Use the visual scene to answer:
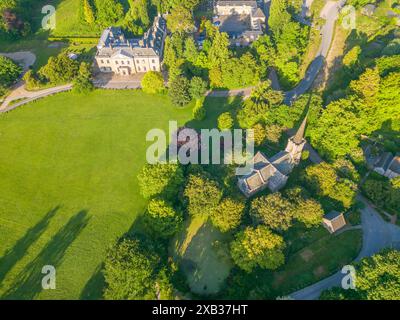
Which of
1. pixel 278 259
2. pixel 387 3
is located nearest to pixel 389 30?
pixel 387 3

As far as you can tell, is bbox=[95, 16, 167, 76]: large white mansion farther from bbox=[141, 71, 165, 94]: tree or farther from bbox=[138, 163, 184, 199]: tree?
bbox=[138, 163, 184, 199]: tree

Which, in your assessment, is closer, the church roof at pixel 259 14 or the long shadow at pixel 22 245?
the long shadow at pixel 22 245

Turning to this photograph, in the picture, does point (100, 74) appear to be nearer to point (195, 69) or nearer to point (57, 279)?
point (195, 69)

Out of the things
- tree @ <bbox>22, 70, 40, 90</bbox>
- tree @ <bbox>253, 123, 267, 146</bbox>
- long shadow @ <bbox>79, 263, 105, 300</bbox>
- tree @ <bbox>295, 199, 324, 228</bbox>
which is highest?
tree @ <bbox>22, 70, 40, 90</bbox>

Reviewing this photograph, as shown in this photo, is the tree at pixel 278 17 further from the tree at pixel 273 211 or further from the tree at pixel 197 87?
the tree at pixel 273 211

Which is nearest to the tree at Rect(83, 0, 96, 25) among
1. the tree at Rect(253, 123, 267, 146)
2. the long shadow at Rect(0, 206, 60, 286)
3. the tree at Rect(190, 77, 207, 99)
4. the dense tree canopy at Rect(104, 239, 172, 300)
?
the tree at Rect(190, 77, 207, 99)

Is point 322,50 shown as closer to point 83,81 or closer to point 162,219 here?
point 83,81

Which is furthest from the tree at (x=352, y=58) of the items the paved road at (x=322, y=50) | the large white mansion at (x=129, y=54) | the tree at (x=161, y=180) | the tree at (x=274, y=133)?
the tree at (x=161, y=180)
